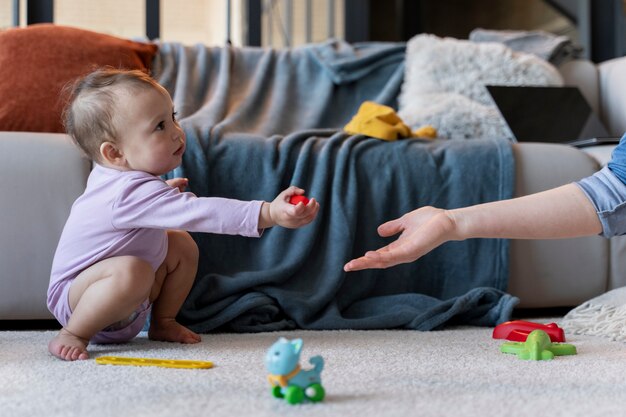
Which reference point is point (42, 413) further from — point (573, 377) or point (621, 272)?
point (621, 272)

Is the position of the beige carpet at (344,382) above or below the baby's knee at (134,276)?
below

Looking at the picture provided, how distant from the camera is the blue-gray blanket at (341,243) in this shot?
1.55 m

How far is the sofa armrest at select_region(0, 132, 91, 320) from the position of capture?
1.53 metres

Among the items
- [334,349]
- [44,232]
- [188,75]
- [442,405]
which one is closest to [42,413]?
[442,405]

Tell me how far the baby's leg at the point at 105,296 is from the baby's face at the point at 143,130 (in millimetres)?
157

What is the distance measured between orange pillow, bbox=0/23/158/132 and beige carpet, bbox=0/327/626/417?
27.5 inches

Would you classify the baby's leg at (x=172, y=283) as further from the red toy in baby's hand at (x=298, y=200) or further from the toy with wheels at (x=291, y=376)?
the toy with wheels at (x=291, y=376)

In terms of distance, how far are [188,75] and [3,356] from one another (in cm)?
121

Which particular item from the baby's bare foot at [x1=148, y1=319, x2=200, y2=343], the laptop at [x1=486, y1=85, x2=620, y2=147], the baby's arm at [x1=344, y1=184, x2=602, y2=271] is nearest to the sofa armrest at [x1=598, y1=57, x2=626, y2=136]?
the laptop at [x1=486, y1=85, x2=620, y2=147]

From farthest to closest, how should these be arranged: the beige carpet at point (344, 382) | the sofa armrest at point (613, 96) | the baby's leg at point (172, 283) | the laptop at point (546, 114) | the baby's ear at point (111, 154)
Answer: the sofa armrest at point (613, 96)
the laptop at point (546, 114)
the baby's leg at point (172, 283)
the baby's ear at point (111, 154)
the beige carpet at point (344, 382)

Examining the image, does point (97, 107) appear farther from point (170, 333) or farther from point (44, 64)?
point (44, 64)

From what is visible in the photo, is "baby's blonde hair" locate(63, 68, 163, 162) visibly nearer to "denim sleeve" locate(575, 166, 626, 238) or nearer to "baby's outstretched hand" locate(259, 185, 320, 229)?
"baby's outstretched hand" locate(259, 185, 320, 229)

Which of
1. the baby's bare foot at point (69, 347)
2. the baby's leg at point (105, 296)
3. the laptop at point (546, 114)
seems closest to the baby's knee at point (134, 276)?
the baby's leg at point (105, 296)

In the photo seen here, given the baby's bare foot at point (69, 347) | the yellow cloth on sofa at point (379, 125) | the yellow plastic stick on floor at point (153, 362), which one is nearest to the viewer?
the yellow plastic stick on floor at point (153, 362)
